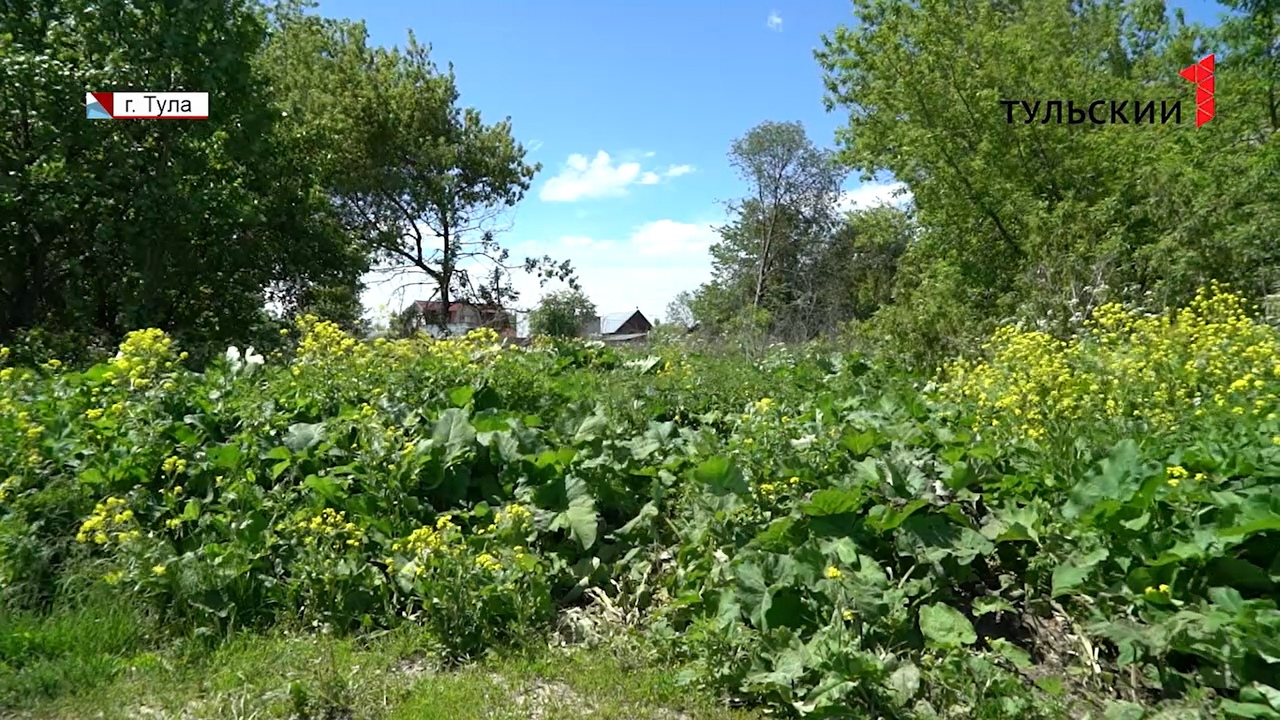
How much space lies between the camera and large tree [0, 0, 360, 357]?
33.3 feet

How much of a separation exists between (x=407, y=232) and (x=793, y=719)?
67.7ft

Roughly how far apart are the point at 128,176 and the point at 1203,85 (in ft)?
56.6

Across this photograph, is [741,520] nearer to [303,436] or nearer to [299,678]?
[299,678]

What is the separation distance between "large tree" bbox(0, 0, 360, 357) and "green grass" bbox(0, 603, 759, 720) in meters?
7.18

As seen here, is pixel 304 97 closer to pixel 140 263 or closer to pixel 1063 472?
pixel 140 263

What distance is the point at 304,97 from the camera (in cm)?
1998

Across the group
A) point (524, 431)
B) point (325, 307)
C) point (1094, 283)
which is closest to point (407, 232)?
point (325, 307)

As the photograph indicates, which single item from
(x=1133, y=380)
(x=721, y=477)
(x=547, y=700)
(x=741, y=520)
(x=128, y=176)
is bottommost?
(x=547, y=700)

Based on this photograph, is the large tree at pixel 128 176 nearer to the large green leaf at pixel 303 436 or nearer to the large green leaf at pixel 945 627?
the large green leaf at pixel 303 436

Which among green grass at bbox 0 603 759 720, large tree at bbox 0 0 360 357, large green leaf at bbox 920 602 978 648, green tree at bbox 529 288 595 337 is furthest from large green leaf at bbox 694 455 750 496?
green tree at bbox 529 288 595 337

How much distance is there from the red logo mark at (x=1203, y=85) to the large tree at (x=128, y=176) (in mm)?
15163

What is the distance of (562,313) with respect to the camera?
2295 cm

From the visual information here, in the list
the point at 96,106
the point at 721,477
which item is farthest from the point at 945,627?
the point at 96,106

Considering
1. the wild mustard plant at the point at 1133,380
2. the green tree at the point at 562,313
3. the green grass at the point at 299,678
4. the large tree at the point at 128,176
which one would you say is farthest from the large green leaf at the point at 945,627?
the green tree at the point at 562,313
